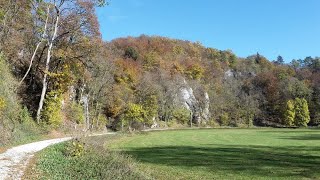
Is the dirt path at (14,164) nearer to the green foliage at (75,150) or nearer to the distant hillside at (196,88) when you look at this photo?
the green foliage at (75,150)

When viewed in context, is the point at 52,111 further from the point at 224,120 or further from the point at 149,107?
the point at 224,120

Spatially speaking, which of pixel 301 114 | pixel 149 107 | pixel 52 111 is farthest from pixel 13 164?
pixel 301 114

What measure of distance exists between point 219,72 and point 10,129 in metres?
115

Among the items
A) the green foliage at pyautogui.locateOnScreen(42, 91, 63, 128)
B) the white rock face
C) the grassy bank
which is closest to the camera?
the grassy bank

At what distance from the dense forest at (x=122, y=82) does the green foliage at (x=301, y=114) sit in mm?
264

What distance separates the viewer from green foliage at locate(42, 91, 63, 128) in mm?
37719

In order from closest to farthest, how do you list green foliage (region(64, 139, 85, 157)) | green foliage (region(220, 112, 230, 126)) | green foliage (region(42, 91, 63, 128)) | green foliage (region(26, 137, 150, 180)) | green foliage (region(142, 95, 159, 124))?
green foliage (region(26, 137, 150, 180)), green foliage (region(64, 139, 85, 157)), green foliage (region(42, 91, 63, 128)), green foliage (region(142, 95, 159, 124)), green foliage (region(220, 112, 230, 126))

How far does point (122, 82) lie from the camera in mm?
82062

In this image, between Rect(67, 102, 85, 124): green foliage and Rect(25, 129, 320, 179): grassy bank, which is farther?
Rect(67, 102, 85, 124): green foliage

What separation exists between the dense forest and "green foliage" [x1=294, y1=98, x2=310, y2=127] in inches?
10.4

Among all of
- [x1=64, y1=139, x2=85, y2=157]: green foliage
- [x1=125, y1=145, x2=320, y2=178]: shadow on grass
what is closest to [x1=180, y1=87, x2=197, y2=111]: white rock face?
[x1=125, y1=145, x2=320, y2=178]: shadow on grass

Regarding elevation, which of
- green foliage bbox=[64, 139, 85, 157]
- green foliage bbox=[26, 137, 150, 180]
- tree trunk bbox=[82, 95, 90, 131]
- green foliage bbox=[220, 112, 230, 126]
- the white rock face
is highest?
the white rock face

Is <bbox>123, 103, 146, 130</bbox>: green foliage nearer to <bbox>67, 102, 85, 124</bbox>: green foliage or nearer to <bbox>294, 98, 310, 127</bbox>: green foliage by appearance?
<bbox>67, 102, 85, 124</bbox>: green foliage

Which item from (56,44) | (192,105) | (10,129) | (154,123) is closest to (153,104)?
(154,123)
